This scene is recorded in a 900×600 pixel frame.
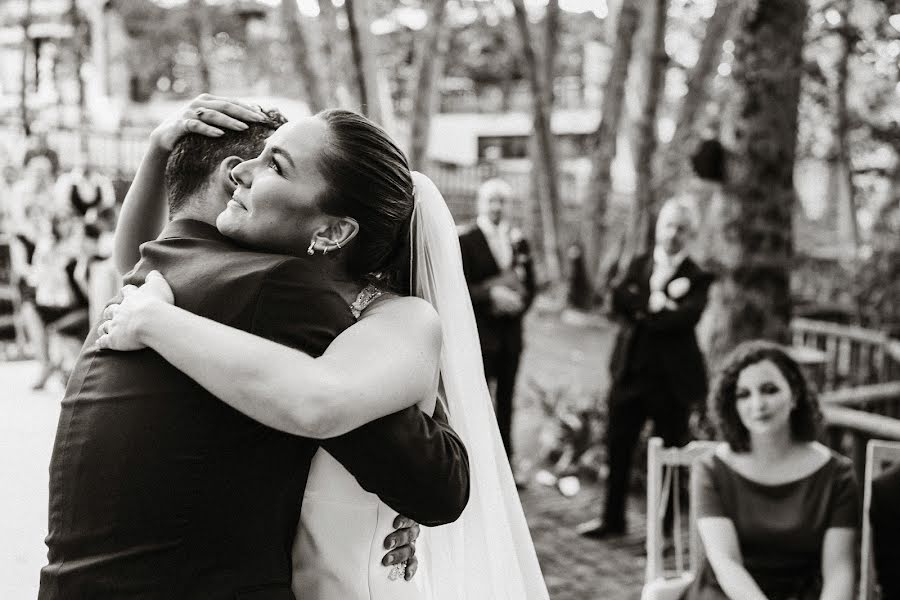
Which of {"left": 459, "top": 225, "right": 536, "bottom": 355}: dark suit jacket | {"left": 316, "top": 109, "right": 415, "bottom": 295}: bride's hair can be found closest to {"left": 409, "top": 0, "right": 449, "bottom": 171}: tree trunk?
{"left": 459, "top": 225, "right": 536, "bottom": 355}: dark suit jacket

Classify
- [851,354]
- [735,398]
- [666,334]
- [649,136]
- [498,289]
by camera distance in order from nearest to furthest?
[735,398] < [666,334] < [498,289] < [851,354] < [649,136]

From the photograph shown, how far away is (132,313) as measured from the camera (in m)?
1.55

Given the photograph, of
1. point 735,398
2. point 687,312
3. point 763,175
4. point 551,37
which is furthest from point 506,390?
point 551,37

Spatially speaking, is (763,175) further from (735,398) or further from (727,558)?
(727,558)

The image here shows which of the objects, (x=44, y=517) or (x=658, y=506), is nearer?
(x=658, y=506)

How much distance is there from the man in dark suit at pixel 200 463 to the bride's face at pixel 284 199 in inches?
1.1

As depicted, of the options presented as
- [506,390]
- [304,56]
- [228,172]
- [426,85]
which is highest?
[304,56]

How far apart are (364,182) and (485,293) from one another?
507cm

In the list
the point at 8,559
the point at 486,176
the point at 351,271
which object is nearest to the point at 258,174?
the point at 351,271

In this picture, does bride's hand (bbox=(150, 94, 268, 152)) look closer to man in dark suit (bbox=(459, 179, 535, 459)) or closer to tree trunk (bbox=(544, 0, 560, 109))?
man in dark suit (bbox=(459, 179, 535, 459))

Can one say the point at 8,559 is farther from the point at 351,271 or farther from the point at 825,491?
the point at 825,491

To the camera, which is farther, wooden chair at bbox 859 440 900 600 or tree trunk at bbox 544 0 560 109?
tree trunk at bbox 544 0 560 109

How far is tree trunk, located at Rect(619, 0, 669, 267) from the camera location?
12250 mm

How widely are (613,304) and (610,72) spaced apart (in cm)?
903
